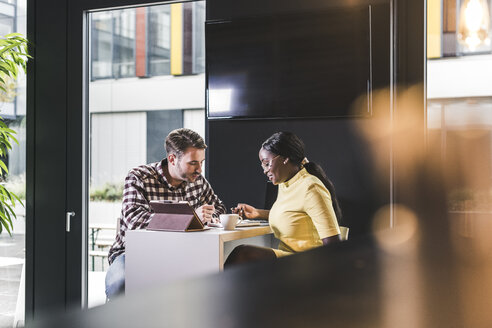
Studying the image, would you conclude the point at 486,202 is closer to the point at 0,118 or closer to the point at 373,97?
the point at 373,97

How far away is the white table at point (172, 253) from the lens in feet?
8.28

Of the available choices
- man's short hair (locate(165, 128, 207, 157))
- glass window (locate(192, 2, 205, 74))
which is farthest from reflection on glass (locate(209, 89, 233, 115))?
man's short hair (locate(165, 128, 207, 157))

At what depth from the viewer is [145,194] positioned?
2895mm

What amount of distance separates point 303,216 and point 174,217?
1.99 feet

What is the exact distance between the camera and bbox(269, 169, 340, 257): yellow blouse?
2674mm

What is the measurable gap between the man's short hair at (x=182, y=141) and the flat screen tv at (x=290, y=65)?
274 mm

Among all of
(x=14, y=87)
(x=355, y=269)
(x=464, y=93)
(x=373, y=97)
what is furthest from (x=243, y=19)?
(x=355, y=269)

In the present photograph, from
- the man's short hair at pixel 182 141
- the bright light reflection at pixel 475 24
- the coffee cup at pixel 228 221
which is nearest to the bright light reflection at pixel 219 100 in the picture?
the man's short hair at pixel 182 141

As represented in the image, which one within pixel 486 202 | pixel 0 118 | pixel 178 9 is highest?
pixel 178 9

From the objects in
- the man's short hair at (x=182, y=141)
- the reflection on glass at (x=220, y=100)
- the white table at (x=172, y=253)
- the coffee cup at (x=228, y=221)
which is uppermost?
the reflection on glass at (x=220, y=100)

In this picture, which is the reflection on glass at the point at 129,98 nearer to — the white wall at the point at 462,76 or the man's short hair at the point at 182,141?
the man's short hair at the point at 182,141

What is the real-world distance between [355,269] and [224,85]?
120 inches

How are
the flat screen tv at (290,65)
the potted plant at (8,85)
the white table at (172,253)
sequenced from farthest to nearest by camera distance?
1. the potted plant at (8,85)
2. the flat screen tv at (290,65)
3. the white table at (172,253)

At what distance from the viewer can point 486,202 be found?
282cm
